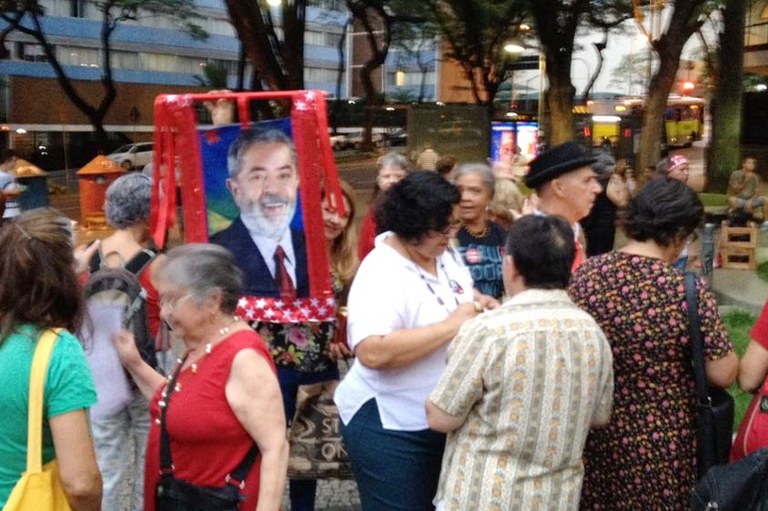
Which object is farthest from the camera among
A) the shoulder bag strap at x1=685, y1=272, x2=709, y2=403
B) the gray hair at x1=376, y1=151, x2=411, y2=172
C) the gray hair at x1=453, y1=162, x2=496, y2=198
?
the gray hair at x1=376, y1=151, x2=411, y2=172

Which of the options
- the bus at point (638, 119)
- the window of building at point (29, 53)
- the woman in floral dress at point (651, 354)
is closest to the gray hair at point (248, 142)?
the woman in floral dress at point (651, 354)

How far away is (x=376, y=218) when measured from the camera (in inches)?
127

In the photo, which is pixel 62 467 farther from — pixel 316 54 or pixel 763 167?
pixel 316 54

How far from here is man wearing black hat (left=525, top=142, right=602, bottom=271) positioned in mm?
3746

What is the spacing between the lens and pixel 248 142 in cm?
376

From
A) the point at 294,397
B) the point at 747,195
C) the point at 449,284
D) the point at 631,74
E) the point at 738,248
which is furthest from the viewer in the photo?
the point at 631,74

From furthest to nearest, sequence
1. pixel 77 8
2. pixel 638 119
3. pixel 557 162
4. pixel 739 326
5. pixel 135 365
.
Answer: pixel 77 8
pixel 638 119
pixel 739 326
pixel 557 162
pixel 135 365

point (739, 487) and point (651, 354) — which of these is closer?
point (739, 487)

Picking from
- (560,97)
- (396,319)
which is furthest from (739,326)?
(560,97)

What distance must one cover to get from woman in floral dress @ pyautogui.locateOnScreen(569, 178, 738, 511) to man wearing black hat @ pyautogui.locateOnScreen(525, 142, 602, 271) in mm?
665

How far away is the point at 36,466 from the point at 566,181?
2299mm

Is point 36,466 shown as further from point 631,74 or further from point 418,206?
point 631,74

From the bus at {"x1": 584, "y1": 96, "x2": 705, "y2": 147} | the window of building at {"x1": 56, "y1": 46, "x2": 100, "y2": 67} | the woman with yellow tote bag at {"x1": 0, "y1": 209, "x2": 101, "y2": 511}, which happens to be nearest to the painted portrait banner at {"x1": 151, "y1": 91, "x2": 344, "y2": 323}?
the woman with yellow tote bag at {"x1": 0, "y1": 209, "x2": 101, "y2": 511}

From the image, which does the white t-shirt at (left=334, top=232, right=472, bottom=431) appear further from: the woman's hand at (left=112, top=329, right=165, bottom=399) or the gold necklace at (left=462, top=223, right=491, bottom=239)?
the gold necklace at (left=462, top=223, right=491, bottom=239)
